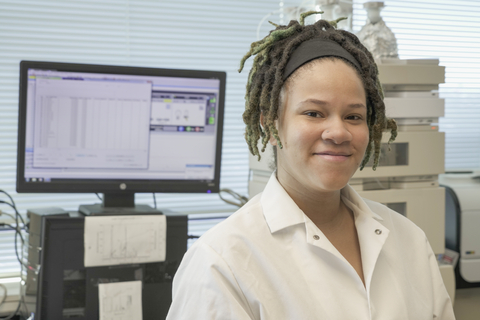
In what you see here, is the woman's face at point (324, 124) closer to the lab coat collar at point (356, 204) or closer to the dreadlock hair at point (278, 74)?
the dreadlock hair at point (278, 74)

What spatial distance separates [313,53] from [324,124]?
0.14 meters

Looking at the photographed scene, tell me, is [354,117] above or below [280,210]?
above

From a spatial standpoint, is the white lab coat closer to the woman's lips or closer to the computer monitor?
the woman's lips

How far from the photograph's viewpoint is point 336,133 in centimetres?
83

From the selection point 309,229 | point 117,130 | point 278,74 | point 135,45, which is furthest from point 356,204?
point 135,45

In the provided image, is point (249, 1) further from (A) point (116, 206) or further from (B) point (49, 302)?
(B) point (49, 302)

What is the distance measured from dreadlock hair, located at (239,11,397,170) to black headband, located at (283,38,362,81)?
12 millimetres

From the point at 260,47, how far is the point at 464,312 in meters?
1.31

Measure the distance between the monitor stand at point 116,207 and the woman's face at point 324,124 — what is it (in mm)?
615

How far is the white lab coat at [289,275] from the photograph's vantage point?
0.78 m

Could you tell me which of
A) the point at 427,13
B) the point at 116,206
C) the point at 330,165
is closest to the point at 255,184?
the point at 116,206

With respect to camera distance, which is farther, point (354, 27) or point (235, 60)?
point (354, 27)

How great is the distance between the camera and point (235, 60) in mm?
2029

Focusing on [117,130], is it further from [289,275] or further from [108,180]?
[289,275]
